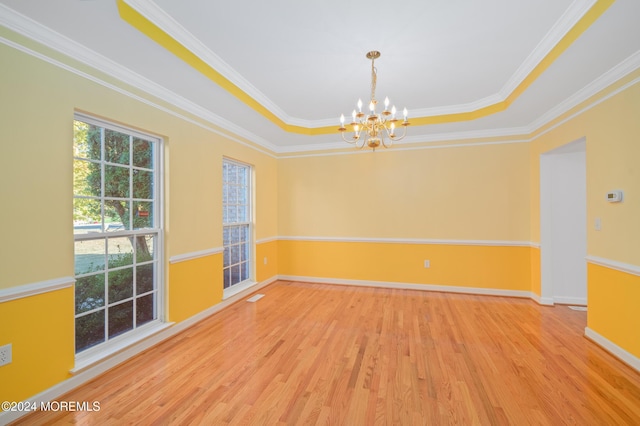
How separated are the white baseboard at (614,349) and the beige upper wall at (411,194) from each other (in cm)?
168

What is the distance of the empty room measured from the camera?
187 centimetres

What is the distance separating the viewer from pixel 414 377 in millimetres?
2236

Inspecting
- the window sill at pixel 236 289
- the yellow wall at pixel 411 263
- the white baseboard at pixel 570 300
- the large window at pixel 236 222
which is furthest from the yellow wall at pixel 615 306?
the large window at pixel 236 222

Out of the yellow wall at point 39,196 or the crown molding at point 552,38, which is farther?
the crown molding at point 552,38

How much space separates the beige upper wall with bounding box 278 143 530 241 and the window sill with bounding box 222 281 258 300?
1.26 m

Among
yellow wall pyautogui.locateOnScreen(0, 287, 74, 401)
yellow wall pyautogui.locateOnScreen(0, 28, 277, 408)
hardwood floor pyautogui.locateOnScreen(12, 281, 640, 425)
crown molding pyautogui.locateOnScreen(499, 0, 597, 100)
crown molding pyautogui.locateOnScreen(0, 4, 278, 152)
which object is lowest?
hardwood floor pyautogui.locateOnScreen(12, 281, 640, 425)

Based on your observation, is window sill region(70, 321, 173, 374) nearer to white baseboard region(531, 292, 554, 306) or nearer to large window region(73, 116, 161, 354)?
large window region(73, 116, 161, 354)

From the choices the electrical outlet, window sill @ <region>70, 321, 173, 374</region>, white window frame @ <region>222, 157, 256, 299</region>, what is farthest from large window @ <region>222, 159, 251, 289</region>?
the electrical outlet

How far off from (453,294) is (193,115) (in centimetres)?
464

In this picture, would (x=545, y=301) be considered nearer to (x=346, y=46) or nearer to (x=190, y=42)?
(x=346, y=46)

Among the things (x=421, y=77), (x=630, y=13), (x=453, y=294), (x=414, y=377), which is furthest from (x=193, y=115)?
(x=453, y=294)

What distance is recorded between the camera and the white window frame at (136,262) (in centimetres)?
227

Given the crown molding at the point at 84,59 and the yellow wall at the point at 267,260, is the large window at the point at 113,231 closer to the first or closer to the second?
the crown molding at the point at 84,59

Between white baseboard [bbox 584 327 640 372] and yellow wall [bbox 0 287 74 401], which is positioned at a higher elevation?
yellow wall [bbox 0 287 74 401]
